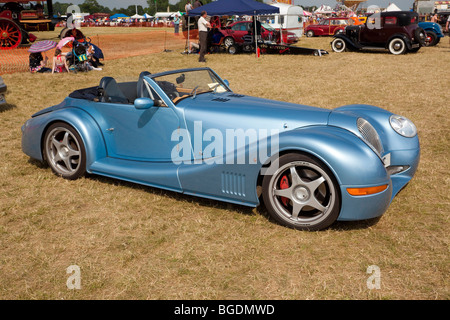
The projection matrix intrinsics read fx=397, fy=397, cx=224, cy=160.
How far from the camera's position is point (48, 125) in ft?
16.6

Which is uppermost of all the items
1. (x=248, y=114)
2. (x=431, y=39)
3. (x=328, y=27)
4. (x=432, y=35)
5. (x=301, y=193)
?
(x=328, y=27)

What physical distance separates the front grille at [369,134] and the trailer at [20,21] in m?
18.4

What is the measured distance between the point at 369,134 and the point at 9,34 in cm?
1865

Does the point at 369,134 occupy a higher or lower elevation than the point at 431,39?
lower

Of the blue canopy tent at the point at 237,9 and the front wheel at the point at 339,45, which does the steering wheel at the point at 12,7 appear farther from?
the front wheel at the point at 339,45

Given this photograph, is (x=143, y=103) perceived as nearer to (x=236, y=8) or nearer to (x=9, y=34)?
(x=236, y=8)

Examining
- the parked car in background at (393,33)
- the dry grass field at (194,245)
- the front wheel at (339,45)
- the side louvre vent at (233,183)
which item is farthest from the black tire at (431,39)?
the side louvre vent at (233,183)

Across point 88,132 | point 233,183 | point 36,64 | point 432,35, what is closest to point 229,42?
point 36,64

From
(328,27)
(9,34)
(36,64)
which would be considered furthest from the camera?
(328,27)

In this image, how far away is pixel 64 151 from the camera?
508 cm

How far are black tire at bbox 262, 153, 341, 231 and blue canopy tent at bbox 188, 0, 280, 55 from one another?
1552cm

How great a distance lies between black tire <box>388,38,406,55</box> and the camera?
18297mm

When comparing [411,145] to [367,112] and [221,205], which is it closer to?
[367,112]

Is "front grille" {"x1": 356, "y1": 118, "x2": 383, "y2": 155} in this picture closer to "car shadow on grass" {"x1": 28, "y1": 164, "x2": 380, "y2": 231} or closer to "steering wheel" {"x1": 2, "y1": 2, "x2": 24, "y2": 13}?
"car shadow on grass" {"x1": 28, "y1": 164, "x2": 380, "y2": 231}
